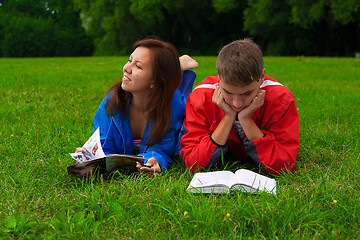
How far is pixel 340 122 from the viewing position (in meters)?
4.79

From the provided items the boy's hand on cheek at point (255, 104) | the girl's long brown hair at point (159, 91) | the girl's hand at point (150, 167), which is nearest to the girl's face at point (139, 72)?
the girl's long brown hair at point (159, 91)

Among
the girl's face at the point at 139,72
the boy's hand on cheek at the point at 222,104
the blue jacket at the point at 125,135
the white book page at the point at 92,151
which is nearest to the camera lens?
the boy's hand on cheek at the point at 222,104

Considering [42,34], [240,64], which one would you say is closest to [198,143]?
[240,64]

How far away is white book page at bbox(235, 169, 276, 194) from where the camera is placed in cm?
261

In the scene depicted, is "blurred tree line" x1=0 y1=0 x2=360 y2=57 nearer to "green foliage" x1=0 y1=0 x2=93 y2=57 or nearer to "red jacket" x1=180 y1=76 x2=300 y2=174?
"green foliage" x1=0 y1=0 x2=93 y2=57

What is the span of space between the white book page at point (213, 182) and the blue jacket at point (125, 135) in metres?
0.60

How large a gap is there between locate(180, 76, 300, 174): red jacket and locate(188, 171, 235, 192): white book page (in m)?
A: 0.28

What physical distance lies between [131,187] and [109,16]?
33.6 m

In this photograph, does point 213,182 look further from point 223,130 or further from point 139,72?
point 139,72

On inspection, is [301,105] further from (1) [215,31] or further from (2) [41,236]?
(1) [215,31]

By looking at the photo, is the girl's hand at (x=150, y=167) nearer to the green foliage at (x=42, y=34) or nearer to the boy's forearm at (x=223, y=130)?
the boy's forearm at (x=223, y=130)

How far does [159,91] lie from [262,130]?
0.91m

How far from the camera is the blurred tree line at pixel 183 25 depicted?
91.4 feet

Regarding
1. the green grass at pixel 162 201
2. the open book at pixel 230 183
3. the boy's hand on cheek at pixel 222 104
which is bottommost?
the green grass at pixel 162 201
